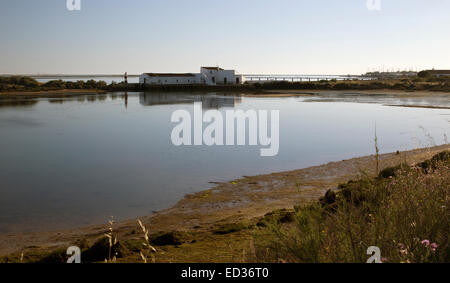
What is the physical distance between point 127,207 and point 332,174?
22.4 feet

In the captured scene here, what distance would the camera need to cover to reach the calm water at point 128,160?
395 inches

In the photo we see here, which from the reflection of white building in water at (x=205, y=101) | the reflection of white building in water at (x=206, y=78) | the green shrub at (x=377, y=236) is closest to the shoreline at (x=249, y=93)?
the reflection of white building in water at (x=206, y=78)

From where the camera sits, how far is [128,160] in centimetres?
1645

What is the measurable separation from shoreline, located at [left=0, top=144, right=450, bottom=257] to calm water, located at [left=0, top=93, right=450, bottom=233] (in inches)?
25.9

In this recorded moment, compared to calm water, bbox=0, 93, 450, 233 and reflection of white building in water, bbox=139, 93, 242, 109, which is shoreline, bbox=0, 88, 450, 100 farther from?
calm water, bbox=0, 93, 450, 233

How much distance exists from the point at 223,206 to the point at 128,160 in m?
7.99

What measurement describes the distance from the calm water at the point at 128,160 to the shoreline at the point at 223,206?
25.9 inches

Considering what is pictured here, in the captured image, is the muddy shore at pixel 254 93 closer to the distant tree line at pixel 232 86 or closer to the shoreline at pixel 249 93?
the shoreline at pixel 249 93

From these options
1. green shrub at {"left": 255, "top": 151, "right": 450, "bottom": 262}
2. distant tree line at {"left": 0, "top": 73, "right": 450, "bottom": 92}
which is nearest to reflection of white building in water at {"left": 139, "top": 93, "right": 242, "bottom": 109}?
distant tree line at {"left": 0, "top": 73, "right": 450, "bottom": 92}

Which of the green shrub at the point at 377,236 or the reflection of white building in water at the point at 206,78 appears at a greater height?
the reflection of white building in water at the point at 206,78

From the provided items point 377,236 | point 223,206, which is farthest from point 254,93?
point 377,236

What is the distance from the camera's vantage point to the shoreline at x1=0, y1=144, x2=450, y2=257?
7.52 m
